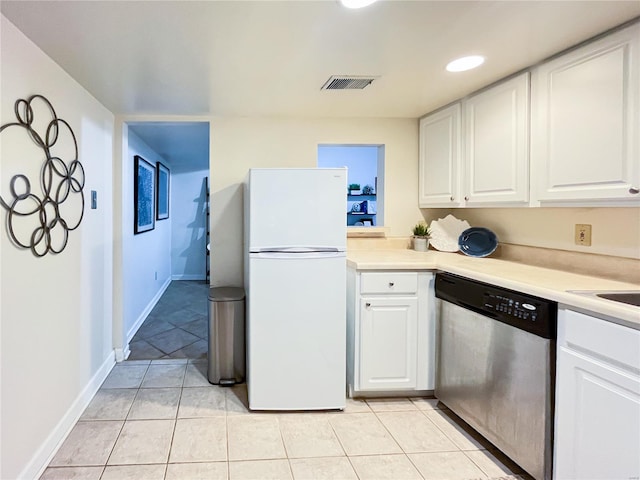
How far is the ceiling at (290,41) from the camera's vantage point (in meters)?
1.56

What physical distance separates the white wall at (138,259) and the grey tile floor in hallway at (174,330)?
0.11 m

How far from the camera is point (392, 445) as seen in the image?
2.13m

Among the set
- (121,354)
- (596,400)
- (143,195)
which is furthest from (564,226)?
(143,195)

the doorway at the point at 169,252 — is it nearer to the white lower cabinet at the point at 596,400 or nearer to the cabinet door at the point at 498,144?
the cabinet door at the point at 498,144

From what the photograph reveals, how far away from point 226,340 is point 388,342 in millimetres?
1156

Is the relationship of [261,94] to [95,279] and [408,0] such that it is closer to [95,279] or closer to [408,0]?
[408,0]

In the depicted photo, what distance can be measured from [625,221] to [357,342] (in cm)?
159

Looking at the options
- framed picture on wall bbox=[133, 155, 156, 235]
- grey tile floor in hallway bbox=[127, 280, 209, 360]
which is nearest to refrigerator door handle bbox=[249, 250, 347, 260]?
grey tile floor in hallway bbox=[127, 280, 209, 360]

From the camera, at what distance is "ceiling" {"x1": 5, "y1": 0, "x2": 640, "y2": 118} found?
1.56 m

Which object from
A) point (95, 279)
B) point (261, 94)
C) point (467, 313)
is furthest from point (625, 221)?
point (95, 279)

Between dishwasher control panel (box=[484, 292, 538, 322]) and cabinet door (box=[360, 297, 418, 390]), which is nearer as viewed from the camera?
dishwasher control panel (box=[484, 292, 538, 322])

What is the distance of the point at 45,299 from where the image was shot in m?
1.96

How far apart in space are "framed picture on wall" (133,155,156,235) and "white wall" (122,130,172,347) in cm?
7

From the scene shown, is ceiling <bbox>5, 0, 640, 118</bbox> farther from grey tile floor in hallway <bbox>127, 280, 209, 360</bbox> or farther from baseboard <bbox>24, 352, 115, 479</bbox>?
grey tile floor in hallway <bbox>127, 280, 209, 360</bbox>
